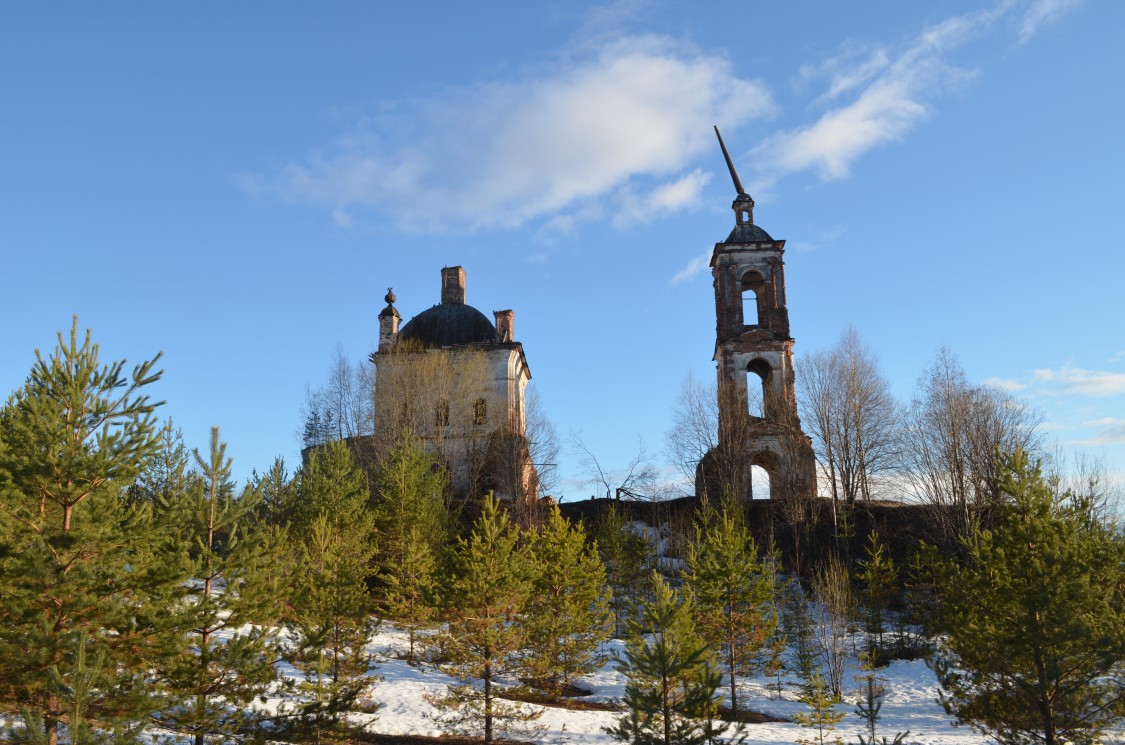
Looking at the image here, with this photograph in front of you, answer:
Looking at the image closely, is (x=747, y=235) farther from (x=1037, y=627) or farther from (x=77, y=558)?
(x=77, y=558)

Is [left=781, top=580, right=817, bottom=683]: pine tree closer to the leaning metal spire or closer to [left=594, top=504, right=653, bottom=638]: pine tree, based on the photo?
[left=594, top=504, right=653, bottom=638]: pine tree

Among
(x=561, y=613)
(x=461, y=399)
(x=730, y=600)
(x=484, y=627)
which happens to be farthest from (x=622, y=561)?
(x=484, y=627)

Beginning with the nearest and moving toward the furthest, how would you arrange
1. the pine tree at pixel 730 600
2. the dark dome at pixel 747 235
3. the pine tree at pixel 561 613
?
the pine tree at pixel 561 613 < the pine tree at pixel 730 600 < the dark dome at pixel 747 235

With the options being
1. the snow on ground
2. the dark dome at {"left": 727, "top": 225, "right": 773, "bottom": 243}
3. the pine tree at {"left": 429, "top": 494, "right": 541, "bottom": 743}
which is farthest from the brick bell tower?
the pine tree at {"left": 429, "top": 494, "right": 541, "bottom": 743}

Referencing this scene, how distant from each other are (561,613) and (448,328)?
70.4ft

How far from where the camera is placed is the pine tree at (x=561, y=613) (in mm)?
18922

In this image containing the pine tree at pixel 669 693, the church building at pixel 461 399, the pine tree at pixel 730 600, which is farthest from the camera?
the church building at pixel 461 399

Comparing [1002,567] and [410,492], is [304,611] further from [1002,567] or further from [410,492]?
[1002,567]

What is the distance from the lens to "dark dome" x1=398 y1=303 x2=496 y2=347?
38969 millimetres

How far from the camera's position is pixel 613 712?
62.1 ft

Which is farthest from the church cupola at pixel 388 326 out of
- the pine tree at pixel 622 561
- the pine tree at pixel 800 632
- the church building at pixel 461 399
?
the pine tree at pixel 800 632

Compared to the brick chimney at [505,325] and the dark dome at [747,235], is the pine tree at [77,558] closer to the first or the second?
the brick chimney at [505,325]

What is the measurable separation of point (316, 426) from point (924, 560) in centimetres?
3254

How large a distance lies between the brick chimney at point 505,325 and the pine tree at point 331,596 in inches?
509
